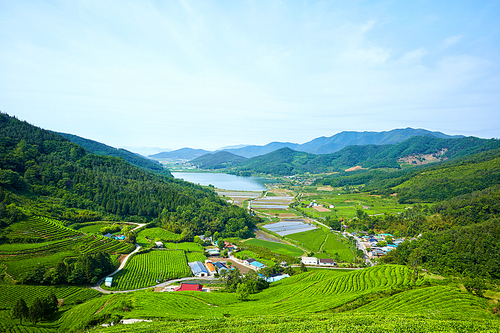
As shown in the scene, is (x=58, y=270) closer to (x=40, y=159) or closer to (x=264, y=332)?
(x=264, y=332)

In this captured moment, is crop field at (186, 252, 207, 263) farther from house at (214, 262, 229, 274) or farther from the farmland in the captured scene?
the farmland

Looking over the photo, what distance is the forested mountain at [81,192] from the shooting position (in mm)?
42312

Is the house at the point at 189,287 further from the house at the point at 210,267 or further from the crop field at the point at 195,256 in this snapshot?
the crop field at the point at 195,256

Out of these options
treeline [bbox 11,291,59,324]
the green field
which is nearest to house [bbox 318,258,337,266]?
the green field

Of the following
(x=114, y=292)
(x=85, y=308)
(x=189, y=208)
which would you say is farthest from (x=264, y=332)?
(x=189, y=208)

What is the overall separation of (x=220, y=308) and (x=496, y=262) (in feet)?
110

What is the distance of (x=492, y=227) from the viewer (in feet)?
116

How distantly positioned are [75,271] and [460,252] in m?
48.8

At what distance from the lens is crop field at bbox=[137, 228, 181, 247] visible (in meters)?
41.5

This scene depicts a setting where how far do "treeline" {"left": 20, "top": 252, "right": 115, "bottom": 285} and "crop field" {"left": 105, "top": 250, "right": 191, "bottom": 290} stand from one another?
6.48 feet

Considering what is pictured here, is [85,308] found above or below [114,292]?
above

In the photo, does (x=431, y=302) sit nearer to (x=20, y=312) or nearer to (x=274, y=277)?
(x=274, y=277)

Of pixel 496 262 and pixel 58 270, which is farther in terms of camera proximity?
pixel 496 262

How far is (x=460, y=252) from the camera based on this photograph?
3288cm
